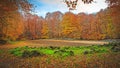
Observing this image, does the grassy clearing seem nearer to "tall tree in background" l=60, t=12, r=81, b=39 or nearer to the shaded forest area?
the shaded forest area

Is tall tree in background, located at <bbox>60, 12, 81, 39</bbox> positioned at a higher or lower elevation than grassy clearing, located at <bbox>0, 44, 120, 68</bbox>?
higher

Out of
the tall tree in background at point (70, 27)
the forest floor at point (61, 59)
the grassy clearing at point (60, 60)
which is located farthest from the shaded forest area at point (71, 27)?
the grassy clearing at point (60, 60)

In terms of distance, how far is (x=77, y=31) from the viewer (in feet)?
259

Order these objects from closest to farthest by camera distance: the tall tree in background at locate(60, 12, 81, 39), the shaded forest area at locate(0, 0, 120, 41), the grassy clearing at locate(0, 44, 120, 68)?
the grassy clearing at locate(0, 44, 120, 68) → the shaded forest area at locate(0, 0, 120, 41) → the tall tree in background at locate(60, 12, 81, 39)

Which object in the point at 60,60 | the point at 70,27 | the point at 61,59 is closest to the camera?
the point at 60,60

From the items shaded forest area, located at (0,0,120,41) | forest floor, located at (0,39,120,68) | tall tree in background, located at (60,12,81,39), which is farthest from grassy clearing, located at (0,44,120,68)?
tall tree in background, located at (60,12,81,39)

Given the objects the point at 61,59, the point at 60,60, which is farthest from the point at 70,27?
the point at 60,60

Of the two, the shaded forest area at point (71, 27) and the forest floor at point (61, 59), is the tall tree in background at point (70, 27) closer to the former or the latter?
the shaded forest area at point (71, 27)

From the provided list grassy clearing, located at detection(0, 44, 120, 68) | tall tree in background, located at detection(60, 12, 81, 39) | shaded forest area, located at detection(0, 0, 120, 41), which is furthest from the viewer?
tall tree in background, located at detection(60, 12, 81, 39)

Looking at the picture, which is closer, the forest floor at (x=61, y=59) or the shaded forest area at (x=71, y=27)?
the forest floor at (x=61, y=59)

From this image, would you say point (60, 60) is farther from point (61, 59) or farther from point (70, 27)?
point (70, 27)

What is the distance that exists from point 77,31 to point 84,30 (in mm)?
2787

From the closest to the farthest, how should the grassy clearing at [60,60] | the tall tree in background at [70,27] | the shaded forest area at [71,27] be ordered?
the grassy clearing at [60,60] → the shaded forest area at [71,27] → the tall tree in background at [70,27]

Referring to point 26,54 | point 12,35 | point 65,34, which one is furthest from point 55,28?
point 26,54
